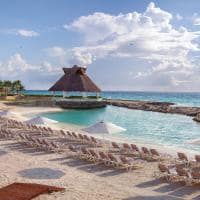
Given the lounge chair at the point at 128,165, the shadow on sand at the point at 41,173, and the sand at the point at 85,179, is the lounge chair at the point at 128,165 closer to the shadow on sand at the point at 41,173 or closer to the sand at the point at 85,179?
the sand at the point at 85,179

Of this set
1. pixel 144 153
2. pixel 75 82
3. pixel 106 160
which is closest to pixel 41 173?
pixel 106 160

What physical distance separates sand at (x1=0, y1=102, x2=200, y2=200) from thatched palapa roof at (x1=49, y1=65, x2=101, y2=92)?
110 feet

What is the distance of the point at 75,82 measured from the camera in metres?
47.3

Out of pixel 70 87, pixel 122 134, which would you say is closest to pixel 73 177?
pixel 122 134

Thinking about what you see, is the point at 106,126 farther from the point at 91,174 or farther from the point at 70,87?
the point at 70,87

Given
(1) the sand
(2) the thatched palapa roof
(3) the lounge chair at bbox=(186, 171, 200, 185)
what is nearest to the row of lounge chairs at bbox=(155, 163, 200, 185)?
(3) the lounge chair at bbox=(186, 171, 200, 185)

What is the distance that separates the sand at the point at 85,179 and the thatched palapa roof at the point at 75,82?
33.5 meters

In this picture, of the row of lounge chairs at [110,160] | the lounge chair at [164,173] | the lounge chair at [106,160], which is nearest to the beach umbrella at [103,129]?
the row of lounge chairs at [110,160]

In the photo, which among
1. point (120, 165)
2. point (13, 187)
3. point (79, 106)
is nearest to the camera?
point (13, 187)

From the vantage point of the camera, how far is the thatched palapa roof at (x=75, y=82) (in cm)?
4662

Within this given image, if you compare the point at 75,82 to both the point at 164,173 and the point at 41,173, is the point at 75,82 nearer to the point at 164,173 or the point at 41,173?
the point at 41,173

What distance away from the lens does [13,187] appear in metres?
8.89

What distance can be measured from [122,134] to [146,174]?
32.2ft

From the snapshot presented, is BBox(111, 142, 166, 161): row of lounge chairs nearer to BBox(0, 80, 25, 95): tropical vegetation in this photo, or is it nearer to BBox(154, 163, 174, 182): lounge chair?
BBox(154, 163, 174, 182): lounge chair
